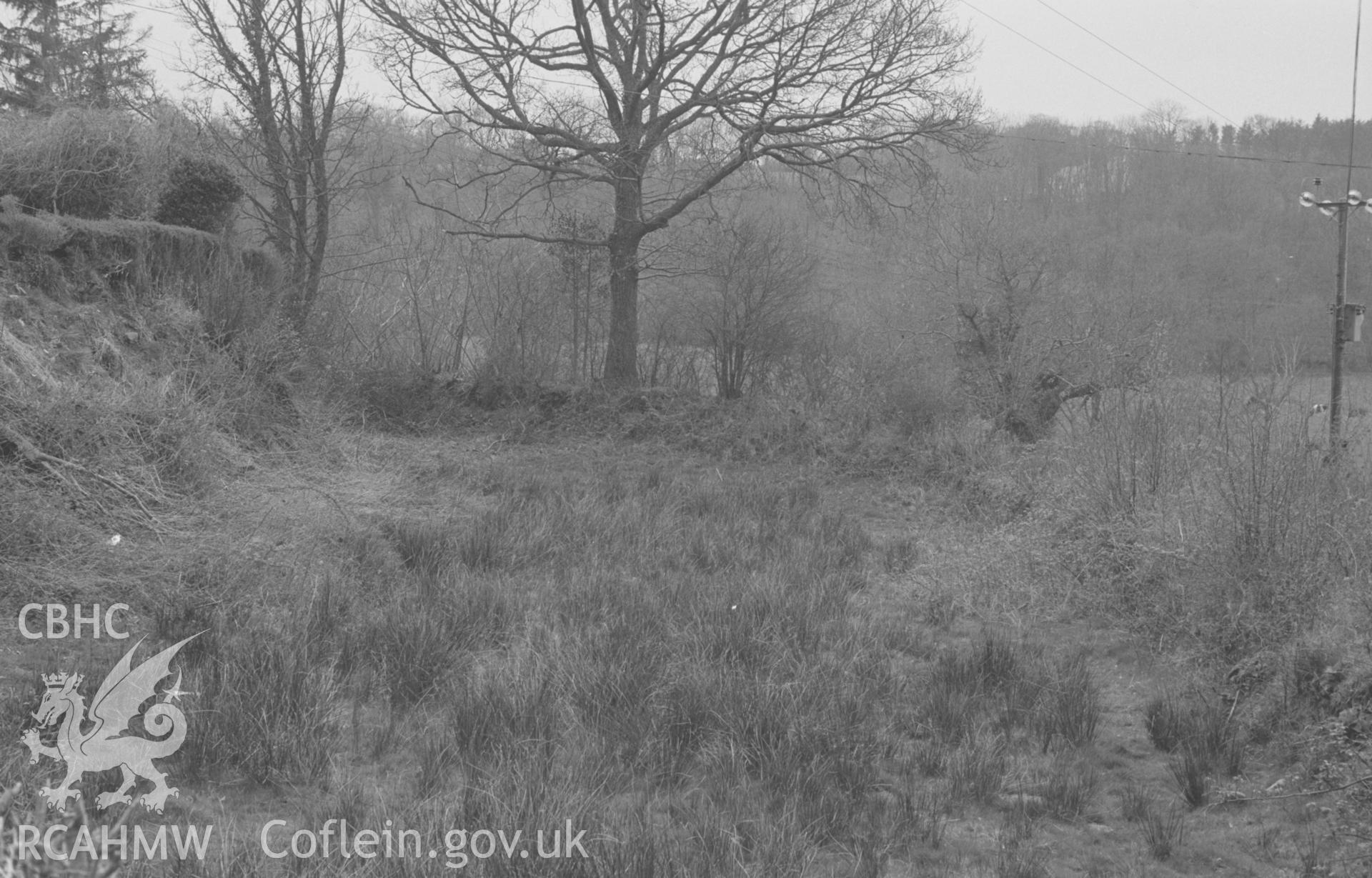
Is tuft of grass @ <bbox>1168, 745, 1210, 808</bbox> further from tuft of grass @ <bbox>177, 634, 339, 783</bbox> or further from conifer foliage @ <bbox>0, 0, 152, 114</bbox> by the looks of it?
conifer foliage @ <bbox>0, 0, 152, 114</bbox>

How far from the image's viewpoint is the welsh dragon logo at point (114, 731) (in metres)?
3.16

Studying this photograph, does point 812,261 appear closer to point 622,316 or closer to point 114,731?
point 622,316

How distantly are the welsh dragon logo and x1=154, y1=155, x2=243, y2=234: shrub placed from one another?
8.55 m

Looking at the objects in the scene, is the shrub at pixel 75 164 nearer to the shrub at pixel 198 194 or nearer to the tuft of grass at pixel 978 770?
the shrub at pixel 198 194

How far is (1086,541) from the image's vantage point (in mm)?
7199

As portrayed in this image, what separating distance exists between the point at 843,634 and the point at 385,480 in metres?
5.60

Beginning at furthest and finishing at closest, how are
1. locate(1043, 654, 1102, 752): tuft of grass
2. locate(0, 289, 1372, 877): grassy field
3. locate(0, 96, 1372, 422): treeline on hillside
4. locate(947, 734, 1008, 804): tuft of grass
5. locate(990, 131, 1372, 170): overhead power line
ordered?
locate(990, 131, 1372, 170): overhead power line → locate(0, 96, 1372, 422): treeline on hillside → locate(1043, 654, 1102, 752): tuft of grass → locate(947, 734, 1008, 804): tuft of grass → locate(0, 289, 1372, 877): grassy field

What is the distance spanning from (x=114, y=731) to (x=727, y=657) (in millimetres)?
2811

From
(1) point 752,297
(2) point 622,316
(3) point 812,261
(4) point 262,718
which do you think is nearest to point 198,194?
(2) point 622,316

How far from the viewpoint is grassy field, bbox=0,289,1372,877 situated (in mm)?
3406

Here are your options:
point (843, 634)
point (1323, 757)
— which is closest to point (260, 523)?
point (843, 634)

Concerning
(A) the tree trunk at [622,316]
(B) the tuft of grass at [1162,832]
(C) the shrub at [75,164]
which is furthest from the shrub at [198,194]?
(B) the tuft of grass at [1162,832]

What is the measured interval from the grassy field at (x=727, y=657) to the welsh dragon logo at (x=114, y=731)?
8 centimetres

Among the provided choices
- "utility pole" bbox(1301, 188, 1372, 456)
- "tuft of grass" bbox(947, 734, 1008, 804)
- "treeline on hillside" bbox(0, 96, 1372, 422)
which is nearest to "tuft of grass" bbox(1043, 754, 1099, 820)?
"tuft of grass" bbox(947, 734, 1008, 804)
